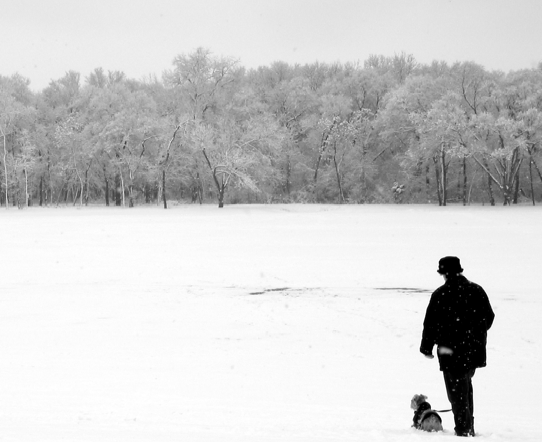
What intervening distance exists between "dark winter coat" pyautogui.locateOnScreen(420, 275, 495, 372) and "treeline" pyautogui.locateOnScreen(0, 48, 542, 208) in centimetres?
4934

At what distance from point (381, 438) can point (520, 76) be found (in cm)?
6334

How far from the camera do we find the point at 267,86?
70812 millimetres

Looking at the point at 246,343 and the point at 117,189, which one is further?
the point at 117,189

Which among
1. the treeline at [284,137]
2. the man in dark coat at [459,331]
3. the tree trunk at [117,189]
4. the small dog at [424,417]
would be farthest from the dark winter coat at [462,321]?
the tree trunk at [117,189]

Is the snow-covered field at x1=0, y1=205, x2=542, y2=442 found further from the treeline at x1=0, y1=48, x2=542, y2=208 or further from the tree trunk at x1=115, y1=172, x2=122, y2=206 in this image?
the tree trunk at x1=115, y1=172, x2=122, y2=206

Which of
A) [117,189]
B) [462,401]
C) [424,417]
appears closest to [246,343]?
[424,417]

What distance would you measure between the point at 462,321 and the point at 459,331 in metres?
0.11

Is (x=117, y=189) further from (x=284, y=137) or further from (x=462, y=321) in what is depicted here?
(x=462, y=321)

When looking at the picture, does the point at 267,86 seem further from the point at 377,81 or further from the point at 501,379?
the point at 501,379

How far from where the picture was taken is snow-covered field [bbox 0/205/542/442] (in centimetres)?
610

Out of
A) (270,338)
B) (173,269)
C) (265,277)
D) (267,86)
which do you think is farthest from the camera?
(267,86)

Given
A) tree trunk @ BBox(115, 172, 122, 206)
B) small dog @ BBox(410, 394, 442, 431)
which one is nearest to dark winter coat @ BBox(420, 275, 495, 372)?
small dog @ BBox(410, 394, 442, 431)

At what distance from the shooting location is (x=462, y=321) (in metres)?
5.59

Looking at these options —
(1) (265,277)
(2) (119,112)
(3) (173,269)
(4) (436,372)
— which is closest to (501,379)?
(4) (436,372)
